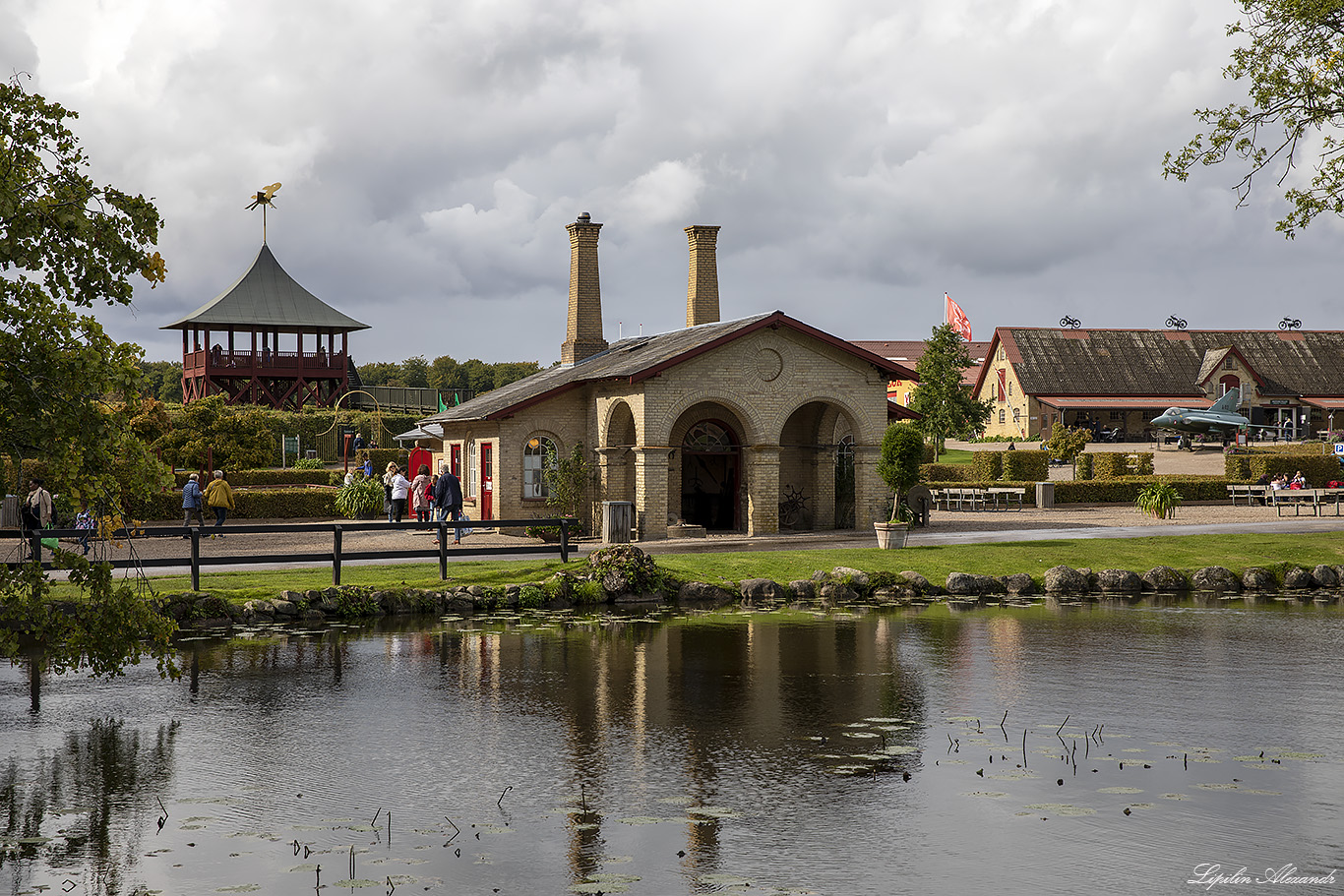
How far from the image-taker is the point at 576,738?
10.4m

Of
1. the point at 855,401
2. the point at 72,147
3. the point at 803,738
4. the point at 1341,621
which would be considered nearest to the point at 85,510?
the point at 72,147

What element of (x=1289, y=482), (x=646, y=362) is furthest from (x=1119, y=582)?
(x=1289, y=482)

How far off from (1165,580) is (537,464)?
14.1 meters

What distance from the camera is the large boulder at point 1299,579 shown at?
71.7 feet

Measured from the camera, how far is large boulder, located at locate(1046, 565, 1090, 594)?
832 inches

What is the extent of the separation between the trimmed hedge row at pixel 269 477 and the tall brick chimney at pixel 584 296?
1053 cm

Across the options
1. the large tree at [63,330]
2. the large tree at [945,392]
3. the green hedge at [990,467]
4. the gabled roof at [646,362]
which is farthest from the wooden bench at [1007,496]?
the large tree at [63,330]

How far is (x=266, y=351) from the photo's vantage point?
2249 inches

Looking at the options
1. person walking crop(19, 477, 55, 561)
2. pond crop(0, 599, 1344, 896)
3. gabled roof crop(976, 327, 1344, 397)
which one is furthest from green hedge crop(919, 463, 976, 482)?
person walking crop(19, 477, 55, 561)

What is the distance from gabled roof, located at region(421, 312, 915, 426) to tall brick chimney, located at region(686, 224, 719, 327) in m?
3.32

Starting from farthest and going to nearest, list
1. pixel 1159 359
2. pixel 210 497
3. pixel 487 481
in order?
1. pixel 1159 359
2. pixel 487 481
3. pixel 210 497

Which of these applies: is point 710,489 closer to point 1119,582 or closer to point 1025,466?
point 1119,582

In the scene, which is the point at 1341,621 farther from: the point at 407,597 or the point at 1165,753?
the point at 407,597

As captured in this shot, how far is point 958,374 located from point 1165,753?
54.2 meters
